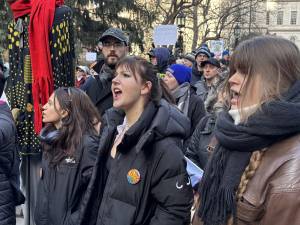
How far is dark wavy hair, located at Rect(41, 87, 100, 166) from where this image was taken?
3.64m

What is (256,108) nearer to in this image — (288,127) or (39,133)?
(288,127)

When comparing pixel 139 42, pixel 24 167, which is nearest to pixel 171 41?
pixel 139 42

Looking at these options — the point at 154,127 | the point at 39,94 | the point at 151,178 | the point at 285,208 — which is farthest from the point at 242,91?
the point at 39,94

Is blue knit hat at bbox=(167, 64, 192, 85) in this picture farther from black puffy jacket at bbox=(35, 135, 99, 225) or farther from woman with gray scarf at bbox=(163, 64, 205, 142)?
black puffy jacket at bbox=(35, 135, 99, 225)

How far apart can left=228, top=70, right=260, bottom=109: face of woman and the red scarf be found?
6.53ft

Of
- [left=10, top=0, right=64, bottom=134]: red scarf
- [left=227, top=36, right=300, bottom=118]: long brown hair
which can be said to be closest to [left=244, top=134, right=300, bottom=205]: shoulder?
[left=227, top=36, right=300, bottom=118]: long brown hair

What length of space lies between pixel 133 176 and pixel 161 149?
23cm

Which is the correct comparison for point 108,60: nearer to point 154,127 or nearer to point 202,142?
point 202,142

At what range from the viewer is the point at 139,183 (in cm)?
269

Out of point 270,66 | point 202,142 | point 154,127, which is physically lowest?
point 202,142

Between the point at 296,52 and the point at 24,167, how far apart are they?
3001 millimetres

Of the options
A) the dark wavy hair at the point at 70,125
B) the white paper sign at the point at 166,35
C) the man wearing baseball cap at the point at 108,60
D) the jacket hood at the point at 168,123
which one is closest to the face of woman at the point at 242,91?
the jacket hood at the point at 168,123

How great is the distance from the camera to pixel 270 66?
202 cm

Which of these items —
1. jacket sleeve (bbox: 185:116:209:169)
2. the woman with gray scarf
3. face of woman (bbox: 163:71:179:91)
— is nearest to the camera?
jacket sleeve (bbox: 185:116:209:169)
